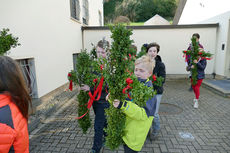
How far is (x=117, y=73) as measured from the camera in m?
1.62

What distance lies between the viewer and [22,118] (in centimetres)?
144

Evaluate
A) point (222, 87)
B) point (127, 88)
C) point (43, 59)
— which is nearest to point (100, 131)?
point (127, 88)

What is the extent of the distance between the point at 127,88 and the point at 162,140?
2.51 meters

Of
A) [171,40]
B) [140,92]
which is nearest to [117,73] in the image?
[140,92]

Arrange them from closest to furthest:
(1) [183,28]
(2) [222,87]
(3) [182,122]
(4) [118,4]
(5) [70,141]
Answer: (5) [70,141]
(3) [182,122]
(2) [222,87]
(1) [183,28]
(4) [118,4]

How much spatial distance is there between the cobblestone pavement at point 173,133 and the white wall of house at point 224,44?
405cm

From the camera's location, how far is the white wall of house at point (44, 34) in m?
4.02

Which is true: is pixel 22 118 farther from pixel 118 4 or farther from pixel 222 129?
pixel 118 4

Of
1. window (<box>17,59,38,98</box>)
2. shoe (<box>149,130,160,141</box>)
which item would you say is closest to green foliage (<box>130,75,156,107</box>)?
shoe (<box>149,130,160,141</box>)

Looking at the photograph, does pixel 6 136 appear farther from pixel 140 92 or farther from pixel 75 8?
pixel 75 8

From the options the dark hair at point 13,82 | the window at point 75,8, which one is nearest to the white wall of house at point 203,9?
the window at point 75,8

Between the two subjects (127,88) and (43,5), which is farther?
(43,5)

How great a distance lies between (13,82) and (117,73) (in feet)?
3.06

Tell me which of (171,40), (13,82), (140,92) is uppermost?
(171,40)
